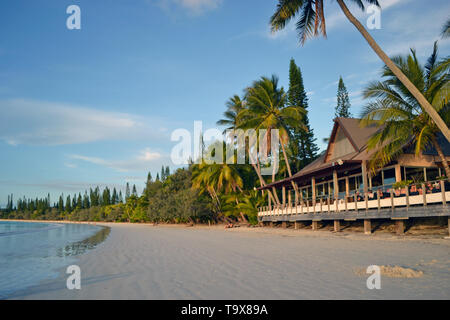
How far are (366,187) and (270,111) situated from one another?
38.8ft

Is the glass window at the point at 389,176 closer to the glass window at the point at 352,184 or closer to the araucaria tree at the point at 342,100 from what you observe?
the glass window at the point at 352,184

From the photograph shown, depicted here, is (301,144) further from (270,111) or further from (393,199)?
(393,199)

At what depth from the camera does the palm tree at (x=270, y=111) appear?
78.6 ft

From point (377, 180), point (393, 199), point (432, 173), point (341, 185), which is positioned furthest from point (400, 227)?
point (341, 185)

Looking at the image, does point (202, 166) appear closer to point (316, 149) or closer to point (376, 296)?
point (316, 149)

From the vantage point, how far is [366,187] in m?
13.8

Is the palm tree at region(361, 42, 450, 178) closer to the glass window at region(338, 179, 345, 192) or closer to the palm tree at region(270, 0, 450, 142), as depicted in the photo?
the palm tree at region(270, 0, 450, 142)

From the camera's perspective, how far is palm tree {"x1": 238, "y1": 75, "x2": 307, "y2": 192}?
78.6ft
